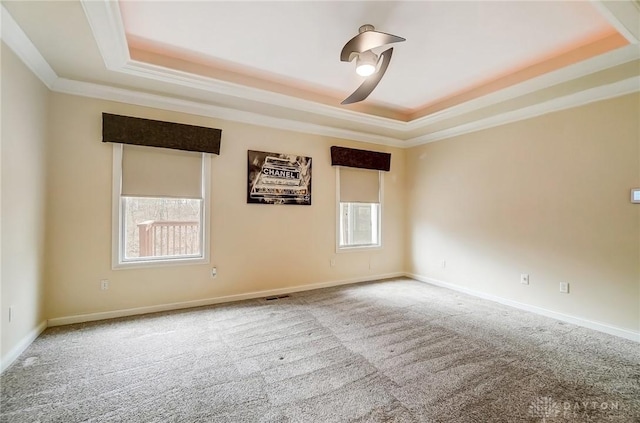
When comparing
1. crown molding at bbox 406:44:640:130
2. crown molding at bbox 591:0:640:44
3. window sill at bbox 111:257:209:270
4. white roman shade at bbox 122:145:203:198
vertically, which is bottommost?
window sill at bbox 111:257:209:270

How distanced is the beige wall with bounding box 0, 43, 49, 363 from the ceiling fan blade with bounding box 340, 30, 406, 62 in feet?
8.56

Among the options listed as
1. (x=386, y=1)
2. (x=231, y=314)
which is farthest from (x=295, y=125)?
(x=231, y=314)

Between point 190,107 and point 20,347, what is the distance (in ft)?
9.46

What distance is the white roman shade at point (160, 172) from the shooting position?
337 cm

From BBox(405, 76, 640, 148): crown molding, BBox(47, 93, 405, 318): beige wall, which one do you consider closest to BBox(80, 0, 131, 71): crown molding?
BBox(47, 93, 405, 318): beige wall

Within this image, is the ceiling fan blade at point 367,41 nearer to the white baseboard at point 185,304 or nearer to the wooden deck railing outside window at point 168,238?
the wooden deck railing outside window at point 168,238

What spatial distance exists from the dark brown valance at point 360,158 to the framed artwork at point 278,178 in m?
0.50

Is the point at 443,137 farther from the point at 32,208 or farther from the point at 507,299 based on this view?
the point at 32,208

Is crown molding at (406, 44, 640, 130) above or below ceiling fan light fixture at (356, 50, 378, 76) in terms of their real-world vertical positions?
above

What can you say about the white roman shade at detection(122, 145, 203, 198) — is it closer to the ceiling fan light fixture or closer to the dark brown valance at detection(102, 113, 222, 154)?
the dark brown valance at detection(102, 113, 222, 154)

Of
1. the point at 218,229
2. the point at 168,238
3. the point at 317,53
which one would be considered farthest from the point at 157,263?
the point at 317,53

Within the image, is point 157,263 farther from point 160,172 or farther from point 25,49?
point 25,49

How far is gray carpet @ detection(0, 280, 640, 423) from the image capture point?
181 cm

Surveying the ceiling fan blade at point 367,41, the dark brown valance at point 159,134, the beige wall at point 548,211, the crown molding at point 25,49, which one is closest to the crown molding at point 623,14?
the beige wall at point 548,211
